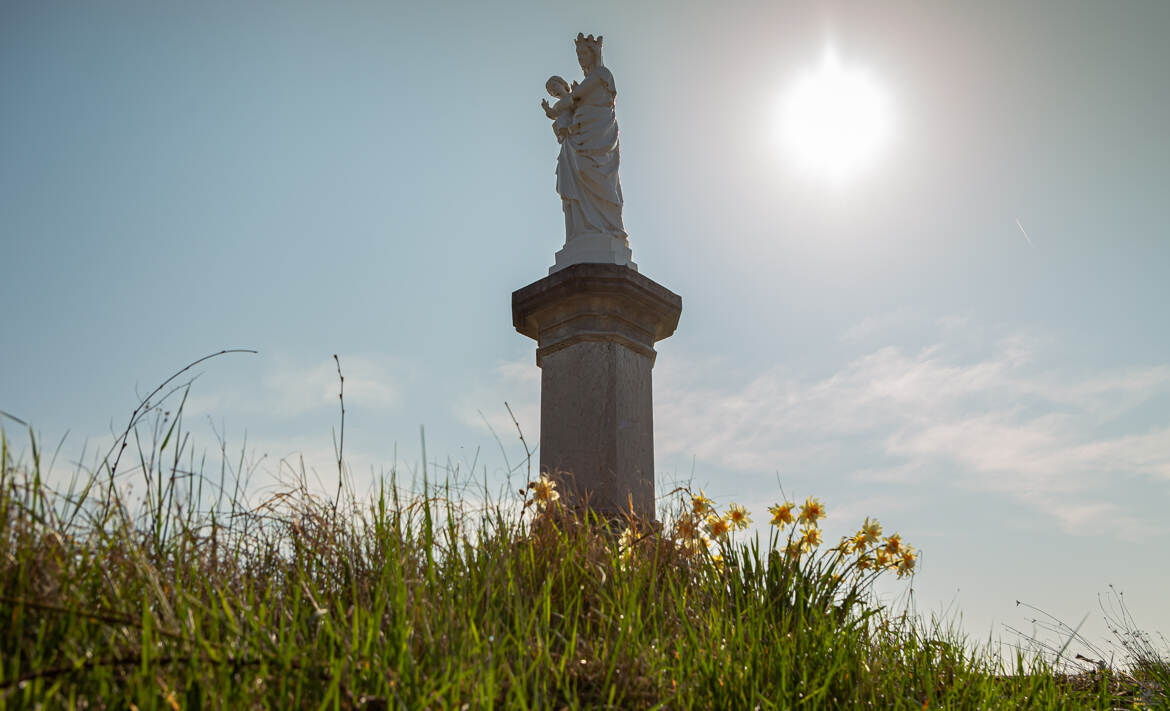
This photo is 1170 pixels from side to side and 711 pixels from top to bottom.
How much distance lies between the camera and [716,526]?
369cm

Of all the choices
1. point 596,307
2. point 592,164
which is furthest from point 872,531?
point 592,164

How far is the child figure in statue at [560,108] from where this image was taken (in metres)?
7.13

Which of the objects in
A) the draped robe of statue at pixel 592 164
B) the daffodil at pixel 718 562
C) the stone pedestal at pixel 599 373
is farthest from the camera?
the draped robe of statue at pixel 592 164

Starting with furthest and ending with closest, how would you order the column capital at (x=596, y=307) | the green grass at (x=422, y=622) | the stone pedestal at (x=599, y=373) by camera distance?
the column capital at (x=596, y=307) < the stone pedestal at (x=599, y=373) < the green grass at (x=422, y=622)

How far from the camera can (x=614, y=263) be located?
634 centimetres

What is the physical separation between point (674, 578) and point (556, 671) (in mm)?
1245

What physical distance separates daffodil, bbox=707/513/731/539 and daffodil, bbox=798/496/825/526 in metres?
0.35

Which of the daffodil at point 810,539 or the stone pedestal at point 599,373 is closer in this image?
the daffodil at point 810,539

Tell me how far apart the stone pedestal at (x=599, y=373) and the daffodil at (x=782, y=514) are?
1735 millimetres

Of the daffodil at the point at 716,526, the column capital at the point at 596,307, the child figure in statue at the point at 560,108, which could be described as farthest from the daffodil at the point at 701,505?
the child figure in statue at the point at 560,108

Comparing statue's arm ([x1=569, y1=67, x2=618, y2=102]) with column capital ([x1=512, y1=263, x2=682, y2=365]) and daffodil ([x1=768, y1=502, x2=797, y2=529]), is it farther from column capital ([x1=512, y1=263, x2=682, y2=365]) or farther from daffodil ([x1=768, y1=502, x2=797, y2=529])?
daffodil ([x1=768, y1=502, x2=797, y2=529])

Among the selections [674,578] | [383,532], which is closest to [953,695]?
[674,578]

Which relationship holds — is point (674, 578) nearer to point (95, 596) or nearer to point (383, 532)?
point (383, 532)

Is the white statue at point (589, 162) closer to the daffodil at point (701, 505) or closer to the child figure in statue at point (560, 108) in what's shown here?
the child figure in statue at point (560, 108)
